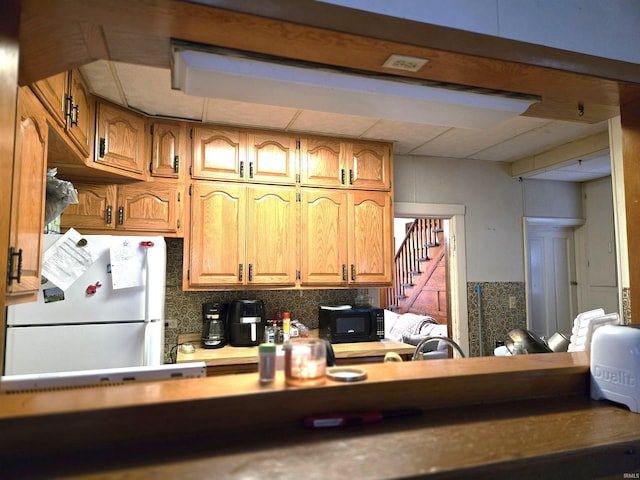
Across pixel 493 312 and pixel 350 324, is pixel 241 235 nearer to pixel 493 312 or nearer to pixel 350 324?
pixel 350 324

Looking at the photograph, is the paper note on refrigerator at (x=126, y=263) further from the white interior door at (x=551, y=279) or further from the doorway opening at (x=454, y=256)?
the white interior door at (x=551, y=279)

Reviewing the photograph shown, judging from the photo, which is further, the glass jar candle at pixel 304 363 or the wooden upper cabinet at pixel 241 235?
the wooden upper cabinet at pixel 241 235

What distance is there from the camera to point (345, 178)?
322 centimetres

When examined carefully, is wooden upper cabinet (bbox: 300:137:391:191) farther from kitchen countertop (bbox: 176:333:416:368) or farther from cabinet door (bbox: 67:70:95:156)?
cabinet door (bbox: 67:70:95:156)

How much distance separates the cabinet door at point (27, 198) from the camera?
1.33m

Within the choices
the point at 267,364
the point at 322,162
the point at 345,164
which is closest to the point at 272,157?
the point at 322,162

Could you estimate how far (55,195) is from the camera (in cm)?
192

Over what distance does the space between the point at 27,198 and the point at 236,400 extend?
1113 millimetres

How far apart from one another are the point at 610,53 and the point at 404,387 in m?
1.26

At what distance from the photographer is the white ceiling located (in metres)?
2.31

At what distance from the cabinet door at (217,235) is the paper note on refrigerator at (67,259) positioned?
2.30 ft

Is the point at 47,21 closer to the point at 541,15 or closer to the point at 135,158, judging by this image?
the point at 541,15

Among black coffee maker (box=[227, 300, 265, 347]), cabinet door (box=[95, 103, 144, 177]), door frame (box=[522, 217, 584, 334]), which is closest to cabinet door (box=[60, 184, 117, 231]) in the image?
cabinet door (box=[95, 103, 144, 177])

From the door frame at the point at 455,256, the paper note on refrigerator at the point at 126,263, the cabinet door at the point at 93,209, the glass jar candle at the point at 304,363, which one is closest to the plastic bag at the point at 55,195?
the paper note on refrigerator at the point at 126,263
